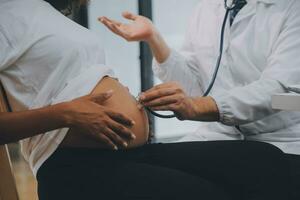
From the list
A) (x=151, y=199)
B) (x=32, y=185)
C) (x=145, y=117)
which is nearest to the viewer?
(x=151, y=199)

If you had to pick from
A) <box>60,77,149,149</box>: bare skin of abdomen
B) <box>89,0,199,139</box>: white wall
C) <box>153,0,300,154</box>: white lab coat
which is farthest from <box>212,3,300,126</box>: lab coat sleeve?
<box>89,0,199,139</box>: white wall

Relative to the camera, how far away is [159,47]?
5.38 ft

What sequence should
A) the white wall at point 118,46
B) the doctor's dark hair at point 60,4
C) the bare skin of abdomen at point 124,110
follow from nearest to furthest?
1. the bare skin of abdomen at point 124,110
2. the doctor's dark hair at point 60,4
3. the white wall at point 118,46

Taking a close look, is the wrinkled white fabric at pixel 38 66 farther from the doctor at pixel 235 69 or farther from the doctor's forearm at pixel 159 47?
the doctor's forearm at pixel 159 47

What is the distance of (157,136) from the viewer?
151 inches

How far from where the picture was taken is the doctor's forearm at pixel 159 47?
1594 mm

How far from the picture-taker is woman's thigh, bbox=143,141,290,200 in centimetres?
105

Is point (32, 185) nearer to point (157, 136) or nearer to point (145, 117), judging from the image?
point (157, 136)

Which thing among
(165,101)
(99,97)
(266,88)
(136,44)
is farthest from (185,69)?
(136,44)

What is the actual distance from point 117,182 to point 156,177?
9 cm

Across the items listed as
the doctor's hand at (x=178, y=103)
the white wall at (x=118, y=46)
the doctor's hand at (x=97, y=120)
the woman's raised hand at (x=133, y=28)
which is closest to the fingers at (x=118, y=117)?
the doctor's hand at (x=97, y=120)

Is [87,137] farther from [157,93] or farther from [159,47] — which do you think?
[159,47]

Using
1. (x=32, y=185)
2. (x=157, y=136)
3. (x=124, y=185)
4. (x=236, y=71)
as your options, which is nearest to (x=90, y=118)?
(x=124, y=185)

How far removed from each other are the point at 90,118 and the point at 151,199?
0.22 m
